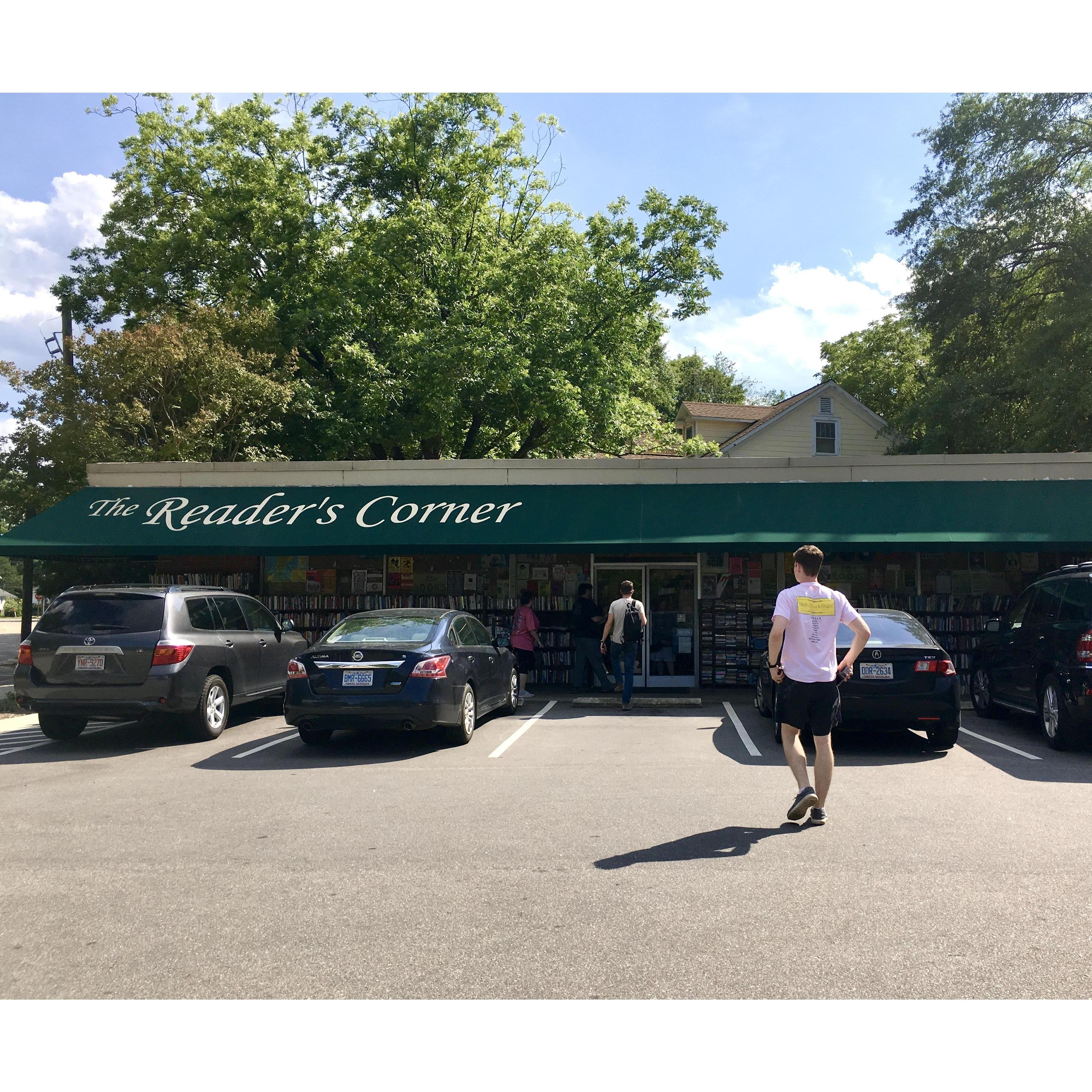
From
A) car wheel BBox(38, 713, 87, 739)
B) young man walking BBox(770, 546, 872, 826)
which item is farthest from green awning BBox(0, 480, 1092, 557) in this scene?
young man walking BBox(770, 546, 872, 826)

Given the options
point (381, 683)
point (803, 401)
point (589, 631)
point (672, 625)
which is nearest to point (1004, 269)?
point (803, 401)

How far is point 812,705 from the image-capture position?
22.6 ft

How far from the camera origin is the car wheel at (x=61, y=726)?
1116 centimetres

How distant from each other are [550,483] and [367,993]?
14075 mm

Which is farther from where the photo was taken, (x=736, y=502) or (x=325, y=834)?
(x=736, y=502)

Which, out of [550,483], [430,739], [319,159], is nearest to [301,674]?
[430,739]

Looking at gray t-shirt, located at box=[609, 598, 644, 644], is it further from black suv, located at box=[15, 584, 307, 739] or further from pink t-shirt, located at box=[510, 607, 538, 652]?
black suv, located at box=[15, 584, 307, 739]

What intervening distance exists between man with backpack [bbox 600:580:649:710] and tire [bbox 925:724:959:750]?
15.5 feet

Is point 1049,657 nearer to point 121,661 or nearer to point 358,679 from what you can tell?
point 358,679

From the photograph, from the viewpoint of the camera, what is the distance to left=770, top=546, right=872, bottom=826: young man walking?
22.3ft

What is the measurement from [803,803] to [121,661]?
7536mm

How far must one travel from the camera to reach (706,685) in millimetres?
17312

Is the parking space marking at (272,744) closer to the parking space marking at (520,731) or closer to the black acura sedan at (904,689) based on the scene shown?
the parking space marking at (520,731)

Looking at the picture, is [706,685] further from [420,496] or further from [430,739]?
[430,739]
